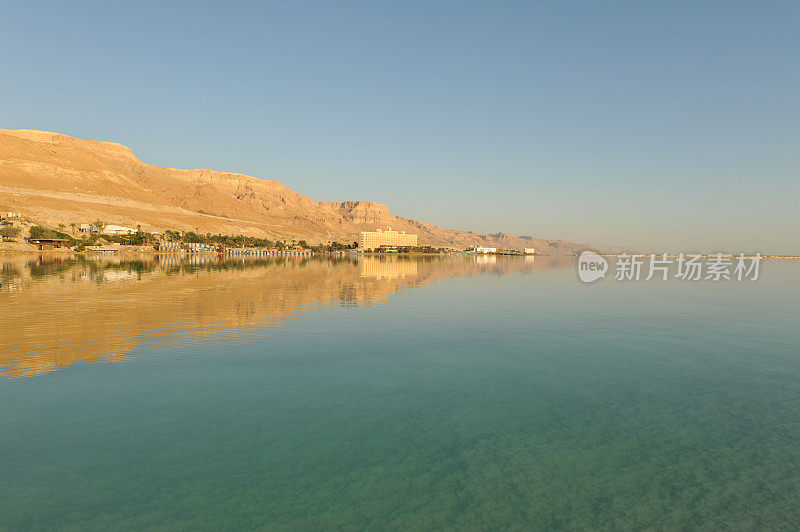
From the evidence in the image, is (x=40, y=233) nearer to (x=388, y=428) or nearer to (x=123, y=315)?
(x=123, y=315)

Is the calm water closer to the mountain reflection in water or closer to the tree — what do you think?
the mountain reflection in water

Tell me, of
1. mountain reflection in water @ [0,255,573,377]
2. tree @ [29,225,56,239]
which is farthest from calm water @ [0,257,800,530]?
tree @ [29,225,56,239]

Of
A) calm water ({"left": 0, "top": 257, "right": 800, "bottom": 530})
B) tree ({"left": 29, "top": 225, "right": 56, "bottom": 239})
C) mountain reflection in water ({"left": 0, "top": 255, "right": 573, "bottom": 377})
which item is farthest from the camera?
tree ({"left": 29, "top": 225, "right": 56, "bottom": 239})

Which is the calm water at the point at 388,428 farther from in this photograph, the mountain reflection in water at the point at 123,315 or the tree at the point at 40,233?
the tree at the point at 40,233

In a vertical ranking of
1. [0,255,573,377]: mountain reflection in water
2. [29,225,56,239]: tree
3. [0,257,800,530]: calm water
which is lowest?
[0,255,573,377]: mountain reflection in water

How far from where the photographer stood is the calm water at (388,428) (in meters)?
9.02

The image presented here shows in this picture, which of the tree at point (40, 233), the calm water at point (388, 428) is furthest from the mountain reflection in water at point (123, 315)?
the tree at point (40, 233)

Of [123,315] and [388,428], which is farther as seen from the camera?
[123,315]

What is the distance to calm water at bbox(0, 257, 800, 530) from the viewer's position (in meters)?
9.02

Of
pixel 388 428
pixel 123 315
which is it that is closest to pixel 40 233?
pixel 123 315

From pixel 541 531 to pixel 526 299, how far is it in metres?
42.4

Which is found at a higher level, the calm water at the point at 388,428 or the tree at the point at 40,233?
the tree at the point at 40,233

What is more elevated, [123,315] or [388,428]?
[388,428]

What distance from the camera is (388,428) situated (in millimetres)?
12898
